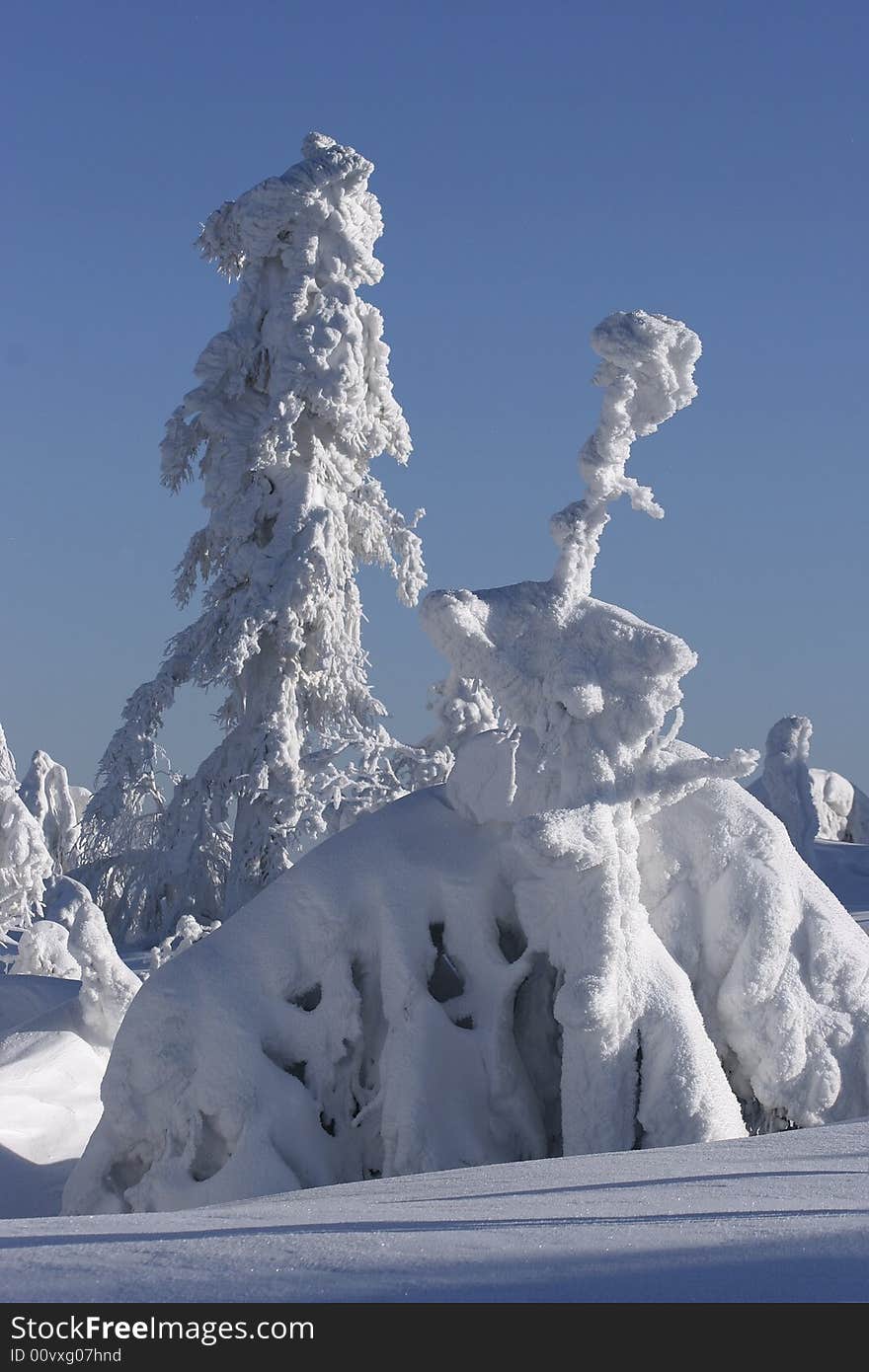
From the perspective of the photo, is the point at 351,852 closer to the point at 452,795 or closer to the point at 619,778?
the point at 452,795

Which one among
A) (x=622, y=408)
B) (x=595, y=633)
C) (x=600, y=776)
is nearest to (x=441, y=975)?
(x=600, y=776)

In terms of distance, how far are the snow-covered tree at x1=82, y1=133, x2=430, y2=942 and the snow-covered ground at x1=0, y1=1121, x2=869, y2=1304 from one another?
11.3 metres

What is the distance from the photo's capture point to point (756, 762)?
620cm

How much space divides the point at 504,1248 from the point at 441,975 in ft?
12.8

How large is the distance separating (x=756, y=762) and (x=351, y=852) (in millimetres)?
1842

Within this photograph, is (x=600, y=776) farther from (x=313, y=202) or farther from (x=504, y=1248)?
(x=313, y=202)

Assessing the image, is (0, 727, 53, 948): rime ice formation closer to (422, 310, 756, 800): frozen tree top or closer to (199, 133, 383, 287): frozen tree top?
(199, 133, 383, 287): frozen tree top

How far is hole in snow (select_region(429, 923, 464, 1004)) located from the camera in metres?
6.79

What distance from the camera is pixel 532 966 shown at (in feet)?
21.7

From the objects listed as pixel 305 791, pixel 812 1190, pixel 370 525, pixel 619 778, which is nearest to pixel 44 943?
pixel 305 791

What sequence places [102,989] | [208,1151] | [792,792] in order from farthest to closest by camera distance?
[792,792] < [102,989] < [208,1151]

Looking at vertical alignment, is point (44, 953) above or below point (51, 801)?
below
